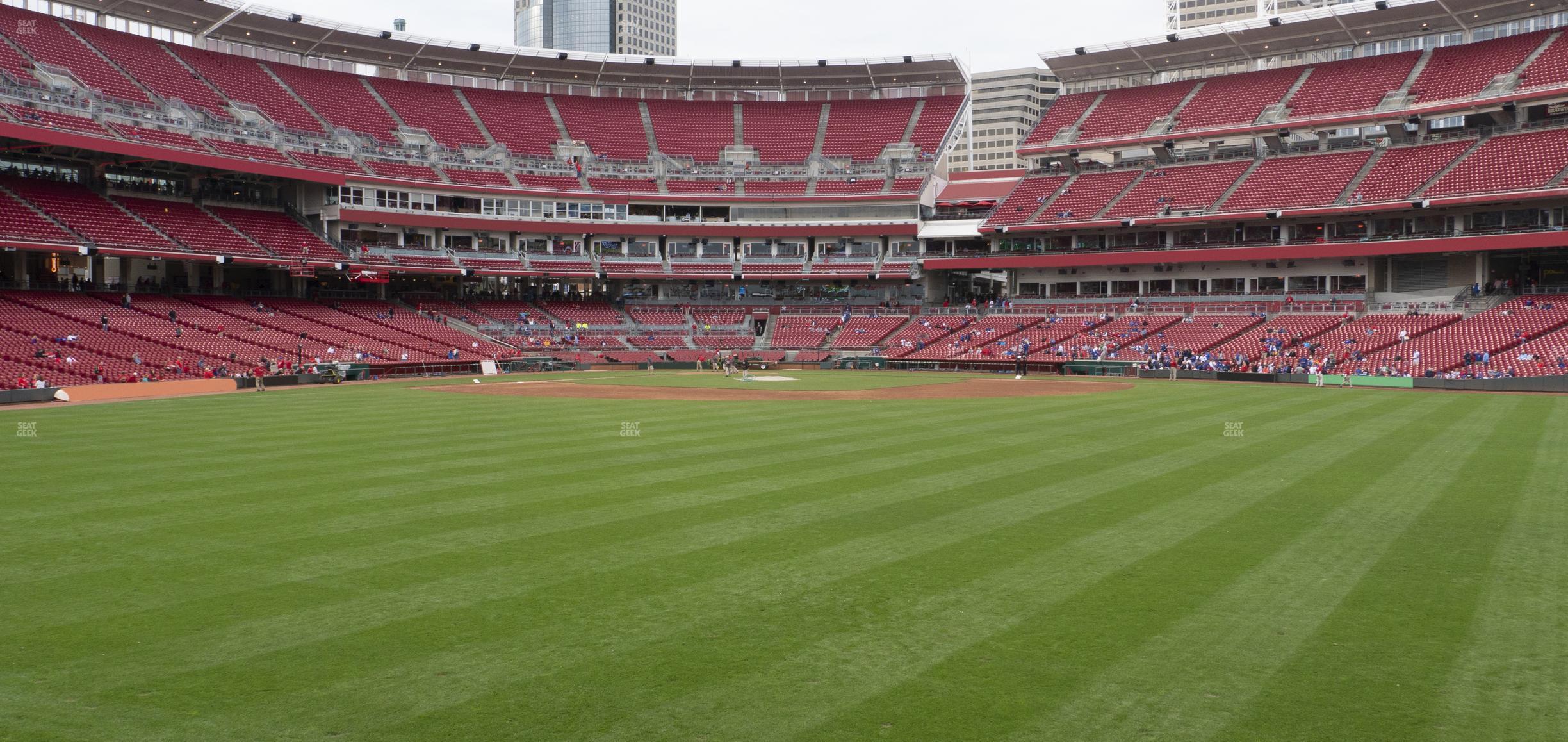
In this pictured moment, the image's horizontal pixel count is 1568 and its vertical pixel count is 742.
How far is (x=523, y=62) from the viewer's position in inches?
3359

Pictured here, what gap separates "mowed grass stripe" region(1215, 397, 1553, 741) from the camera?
653 cm

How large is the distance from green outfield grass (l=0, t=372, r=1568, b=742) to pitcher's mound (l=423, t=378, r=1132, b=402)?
62.3 ft

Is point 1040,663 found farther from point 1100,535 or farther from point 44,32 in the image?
point 44,32

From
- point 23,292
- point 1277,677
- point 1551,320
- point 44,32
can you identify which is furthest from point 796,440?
point 44,32

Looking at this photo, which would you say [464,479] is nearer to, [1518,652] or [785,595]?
[785,595]

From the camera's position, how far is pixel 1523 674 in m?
7.31

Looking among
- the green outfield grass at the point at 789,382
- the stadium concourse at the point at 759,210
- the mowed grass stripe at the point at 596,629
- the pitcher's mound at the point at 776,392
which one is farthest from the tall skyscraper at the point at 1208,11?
the mowed grass stripe at the point at 596,629

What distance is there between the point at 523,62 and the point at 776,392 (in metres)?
55.9

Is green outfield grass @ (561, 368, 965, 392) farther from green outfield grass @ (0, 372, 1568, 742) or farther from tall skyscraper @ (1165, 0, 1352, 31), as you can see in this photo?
tall skyscraper @ (1165, 0, 1352, 31)

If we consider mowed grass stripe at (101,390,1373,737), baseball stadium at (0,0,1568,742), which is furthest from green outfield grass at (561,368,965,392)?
mowed grass stripe at (101,390,1373,737)

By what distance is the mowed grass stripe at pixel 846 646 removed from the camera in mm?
6609

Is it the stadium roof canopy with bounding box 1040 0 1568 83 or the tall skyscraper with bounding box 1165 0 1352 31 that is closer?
the stadium roof canopy with bounding box 1040 0 1568 83

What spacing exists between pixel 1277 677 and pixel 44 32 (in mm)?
80146

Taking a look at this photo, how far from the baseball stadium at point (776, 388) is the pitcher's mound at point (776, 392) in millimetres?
752
